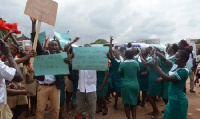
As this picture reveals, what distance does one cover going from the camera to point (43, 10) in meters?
3.24

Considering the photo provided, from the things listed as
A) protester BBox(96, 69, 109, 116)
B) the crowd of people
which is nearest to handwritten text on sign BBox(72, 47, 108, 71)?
the crowd of people

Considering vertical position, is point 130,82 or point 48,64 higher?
point 48,64

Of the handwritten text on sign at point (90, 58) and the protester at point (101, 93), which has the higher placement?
the handwritten text on sign at point (90, 58)

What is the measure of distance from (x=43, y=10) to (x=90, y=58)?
4.07 feet

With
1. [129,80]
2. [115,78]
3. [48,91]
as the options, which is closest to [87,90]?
[48,91]

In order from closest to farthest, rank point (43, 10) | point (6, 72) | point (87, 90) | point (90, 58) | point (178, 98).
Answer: point (6, 72)
point (43, 10)
point (178, 98)
point (90, 58)
point (87, 90)

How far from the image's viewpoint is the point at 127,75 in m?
5.03

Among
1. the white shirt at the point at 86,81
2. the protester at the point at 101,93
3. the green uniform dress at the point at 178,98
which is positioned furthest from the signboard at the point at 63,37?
the green uniform dress at the point at 178,98

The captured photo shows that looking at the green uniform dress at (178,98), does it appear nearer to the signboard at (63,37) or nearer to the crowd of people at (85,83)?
the crowd of people at (85,83)

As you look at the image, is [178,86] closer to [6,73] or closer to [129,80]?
[129,80]

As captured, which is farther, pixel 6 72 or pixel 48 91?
pixel 48 91

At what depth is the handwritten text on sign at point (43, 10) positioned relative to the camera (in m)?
3.12

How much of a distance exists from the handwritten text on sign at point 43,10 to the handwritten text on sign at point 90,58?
884 millimetres

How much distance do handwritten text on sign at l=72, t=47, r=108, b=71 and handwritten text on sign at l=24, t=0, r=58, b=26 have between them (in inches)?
34.8
